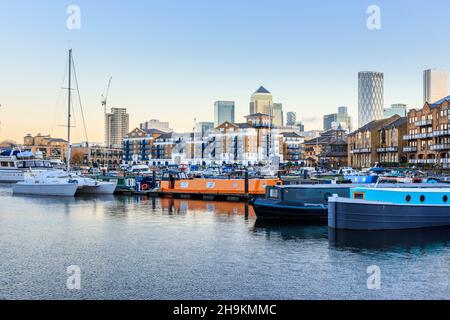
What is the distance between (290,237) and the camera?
32.8 metres

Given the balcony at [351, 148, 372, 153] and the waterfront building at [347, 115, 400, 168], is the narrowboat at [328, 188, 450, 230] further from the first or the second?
the balcony at [351, 148, 372, 153]

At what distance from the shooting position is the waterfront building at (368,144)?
12125cm

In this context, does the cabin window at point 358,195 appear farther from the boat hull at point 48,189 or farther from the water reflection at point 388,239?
the boat hull at point 48,189

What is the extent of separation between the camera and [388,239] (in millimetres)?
30766

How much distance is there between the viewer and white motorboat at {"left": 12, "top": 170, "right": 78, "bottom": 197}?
69250 millimetres

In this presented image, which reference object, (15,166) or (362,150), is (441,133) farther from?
(15,166)

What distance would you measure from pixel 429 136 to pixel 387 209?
7405cm

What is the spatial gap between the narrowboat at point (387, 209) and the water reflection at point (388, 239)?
1.74 feet

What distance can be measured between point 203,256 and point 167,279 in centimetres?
509

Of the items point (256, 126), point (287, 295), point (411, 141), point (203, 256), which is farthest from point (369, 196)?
point (256, 126)

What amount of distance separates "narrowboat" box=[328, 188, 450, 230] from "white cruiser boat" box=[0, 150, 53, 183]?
82915 millimetres

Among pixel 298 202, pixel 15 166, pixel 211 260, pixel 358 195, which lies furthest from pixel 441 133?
pixel 15 166

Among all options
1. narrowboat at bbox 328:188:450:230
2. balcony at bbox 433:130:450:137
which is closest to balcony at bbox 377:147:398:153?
balcony at bbox 433:130:450:137

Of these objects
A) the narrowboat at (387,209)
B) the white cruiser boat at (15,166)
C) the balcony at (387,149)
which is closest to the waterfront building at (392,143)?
the balcony at (387,149)
